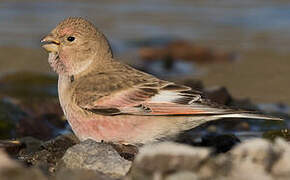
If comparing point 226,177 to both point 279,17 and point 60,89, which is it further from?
point 279,17

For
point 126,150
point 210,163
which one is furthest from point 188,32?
point 210,163

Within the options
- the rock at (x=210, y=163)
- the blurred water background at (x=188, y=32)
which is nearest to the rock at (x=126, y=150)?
the rock at (x=210, y=163)

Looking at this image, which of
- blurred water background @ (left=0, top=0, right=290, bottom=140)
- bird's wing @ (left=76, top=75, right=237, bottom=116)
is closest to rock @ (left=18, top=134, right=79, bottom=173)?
bird's wing @ (left=76, top=75, right=237, bottom=116)

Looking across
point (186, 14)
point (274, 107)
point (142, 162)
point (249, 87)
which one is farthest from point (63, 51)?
point (186, 14)

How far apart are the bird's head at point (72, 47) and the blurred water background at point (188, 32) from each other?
4086mm

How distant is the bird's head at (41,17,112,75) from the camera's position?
22.5 feet

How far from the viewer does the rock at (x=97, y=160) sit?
16.6ft

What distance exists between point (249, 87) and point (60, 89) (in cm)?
519

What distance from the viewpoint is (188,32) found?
15.8 metres

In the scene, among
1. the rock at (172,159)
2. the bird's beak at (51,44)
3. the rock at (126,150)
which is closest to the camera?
the rock at (172,159)

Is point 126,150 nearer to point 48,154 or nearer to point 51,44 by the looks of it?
point 48,154

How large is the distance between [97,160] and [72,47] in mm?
1891

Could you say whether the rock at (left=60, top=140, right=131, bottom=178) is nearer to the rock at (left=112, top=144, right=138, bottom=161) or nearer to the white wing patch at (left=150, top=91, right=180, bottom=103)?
the rock at (left=112, top=144, right=138, bottom=161)

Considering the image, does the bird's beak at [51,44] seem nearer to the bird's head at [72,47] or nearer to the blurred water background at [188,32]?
the bird's head at [72,47]
